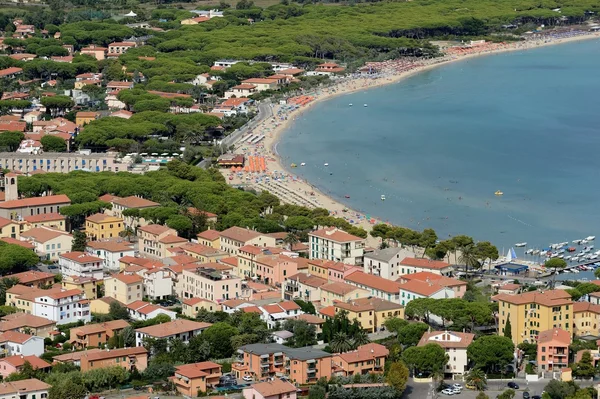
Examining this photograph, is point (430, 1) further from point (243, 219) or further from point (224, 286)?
point (224, 286)

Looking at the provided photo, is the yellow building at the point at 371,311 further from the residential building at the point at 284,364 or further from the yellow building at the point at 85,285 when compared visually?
the yellow building at the point at 85,285

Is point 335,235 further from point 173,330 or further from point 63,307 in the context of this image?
point 63,307

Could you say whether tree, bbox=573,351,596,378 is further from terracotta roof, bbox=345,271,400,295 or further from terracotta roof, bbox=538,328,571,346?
terracotta roof, bbox=345,271,400,295

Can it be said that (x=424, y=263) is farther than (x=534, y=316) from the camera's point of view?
Yes

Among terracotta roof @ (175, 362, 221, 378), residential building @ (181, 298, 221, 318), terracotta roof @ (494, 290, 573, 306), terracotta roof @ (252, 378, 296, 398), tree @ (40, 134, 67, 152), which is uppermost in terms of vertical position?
terracotta roof @ (494, 290, 573, 306)

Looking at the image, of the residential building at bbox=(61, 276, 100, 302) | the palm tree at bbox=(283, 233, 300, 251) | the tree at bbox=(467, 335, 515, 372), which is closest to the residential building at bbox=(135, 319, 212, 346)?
the residential building at bbox=(61, 276, 100, 302)

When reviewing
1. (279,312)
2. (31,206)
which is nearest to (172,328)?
(279,312)

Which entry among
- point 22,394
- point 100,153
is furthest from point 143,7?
point 22,394
